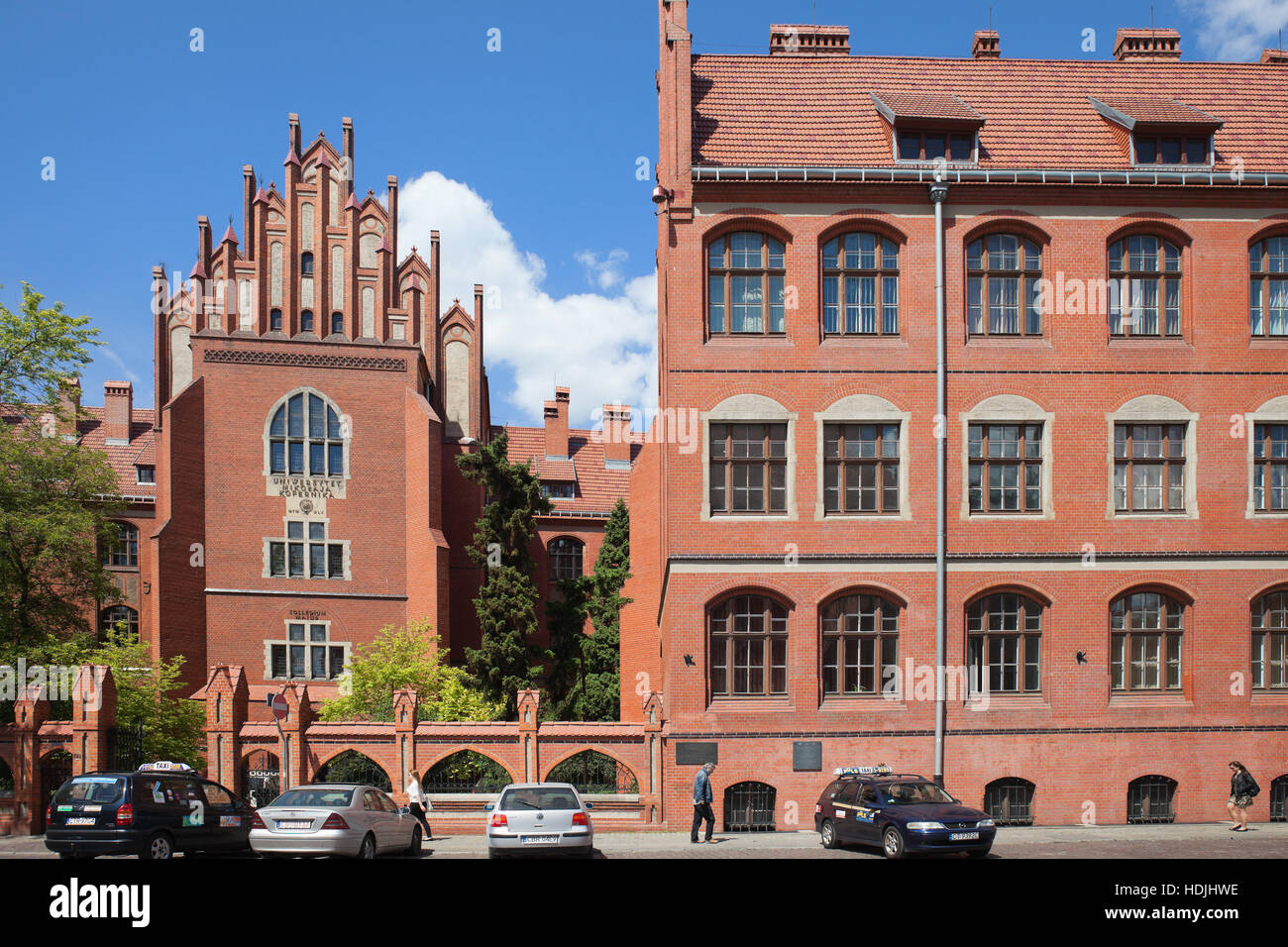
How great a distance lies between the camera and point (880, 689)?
2486 cm

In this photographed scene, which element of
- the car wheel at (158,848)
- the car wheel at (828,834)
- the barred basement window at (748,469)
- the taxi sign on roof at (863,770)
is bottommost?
the car wheel at (828,834)

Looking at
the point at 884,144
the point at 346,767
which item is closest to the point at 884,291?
the point at 884,144

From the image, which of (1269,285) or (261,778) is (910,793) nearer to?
(261,778)

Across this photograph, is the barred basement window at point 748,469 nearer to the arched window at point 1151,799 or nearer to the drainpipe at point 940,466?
the drainpipe at point 940,466

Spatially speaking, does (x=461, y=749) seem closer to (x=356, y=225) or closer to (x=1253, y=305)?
(x=1253, y=305)

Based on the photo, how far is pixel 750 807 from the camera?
24.1m

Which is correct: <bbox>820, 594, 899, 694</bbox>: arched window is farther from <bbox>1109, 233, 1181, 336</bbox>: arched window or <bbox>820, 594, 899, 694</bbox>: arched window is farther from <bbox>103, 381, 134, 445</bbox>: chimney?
<bbox>103, 381, 134, 445</bbox>: chimney

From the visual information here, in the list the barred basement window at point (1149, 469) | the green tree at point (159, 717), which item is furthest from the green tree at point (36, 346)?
the barred basement window at point (1149, 469)

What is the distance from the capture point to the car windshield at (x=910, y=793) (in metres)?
19.2

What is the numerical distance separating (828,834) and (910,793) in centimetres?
214

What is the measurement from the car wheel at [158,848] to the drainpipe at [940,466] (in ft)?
48.1
